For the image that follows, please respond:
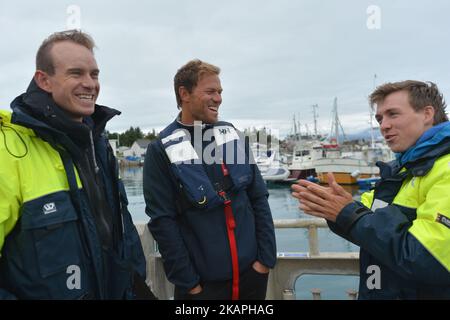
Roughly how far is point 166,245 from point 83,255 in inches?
28.5

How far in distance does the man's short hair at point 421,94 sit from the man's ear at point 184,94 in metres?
1.44

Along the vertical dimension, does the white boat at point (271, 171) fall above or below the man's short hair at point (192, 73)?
below

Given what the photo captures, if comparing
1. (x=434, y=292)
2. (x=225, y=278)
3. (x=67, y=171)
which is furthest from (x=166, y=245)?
(x=434, y=292)

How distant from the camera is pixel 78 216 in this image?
1.91 metres

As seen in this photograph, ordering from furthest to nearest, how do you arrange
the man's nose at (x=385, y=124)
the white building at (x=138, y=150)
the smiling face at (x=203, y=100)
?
the white building at (x=138, y=150) → the smiling face at (x=203, y=100) → the man's nose at (x=385, y=124)

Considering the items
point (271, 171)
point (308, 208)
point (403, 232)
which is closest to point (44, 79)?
point (308, 208)

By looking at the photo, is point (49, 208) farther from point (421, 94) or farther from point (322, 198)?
point (421, 94)

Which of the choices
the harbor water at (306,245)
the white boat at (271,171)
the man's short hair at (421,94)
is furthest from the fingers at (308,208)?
the white boat at (271,171)

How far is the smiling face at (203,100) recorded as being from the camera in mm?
2756

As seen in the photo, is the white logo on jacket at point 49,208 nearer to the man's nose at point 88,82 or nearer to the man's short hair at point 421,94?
the man's nose at point 88,82

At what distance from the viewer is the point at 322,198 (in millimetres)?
2211

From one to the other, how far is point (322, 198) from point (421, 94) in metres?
0.90
